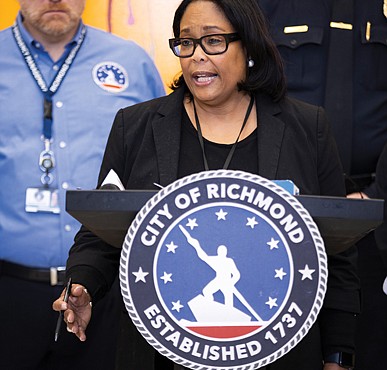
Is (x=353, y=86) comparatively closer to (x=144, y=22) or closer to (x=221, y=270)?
(x=144, y=22)

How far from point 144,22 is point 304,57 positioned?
0.76 m

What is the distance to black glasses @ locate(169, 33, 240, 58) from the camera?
213 cm

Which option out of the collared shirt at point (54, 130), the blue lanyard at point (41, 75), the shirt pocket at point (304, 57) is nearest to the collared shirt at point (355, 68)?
the shirt pocket at point (304, 57)

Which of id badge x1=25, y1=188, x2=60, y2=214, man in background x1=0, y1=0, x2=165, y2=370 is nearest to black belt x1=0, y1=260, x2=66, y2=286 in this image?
man in background x1=0, y1=0, x2=165, y2=370

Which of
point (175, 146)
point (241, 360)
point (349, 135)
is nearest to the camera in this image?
point (241, 360)

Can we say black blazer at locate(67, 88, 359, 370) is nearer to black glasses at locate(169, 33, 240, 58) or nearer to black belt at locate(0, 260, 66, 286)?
black glasses at locate(169, 33, 240, 58)

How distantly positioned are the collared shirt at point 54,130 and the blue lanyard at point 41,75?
17 mm

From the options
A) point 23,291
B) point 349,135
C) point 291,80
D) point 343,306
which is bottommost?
point 23,291

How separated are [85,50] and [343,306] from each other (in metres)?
1.71

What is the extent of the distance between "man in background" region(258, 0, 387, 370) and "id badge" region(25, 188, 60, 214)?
105 cm

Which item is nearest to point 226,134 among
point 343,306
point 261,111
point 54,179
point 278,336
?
point 261,111

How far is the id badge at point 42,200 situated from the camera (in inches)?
121

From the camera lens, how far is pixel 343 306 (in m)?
2.14

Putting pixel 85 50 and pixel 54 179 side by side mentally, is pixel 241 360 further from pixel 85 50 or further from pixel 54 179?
pixel 85 50
